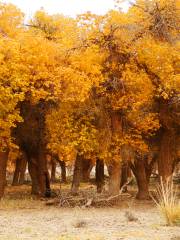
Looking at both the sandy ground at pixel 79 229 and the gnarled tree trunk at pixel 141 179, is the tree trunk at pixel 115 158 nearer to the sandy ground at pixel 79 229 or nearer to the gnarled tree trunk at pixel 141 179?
the gnarled tree trunk at pixel 141 179

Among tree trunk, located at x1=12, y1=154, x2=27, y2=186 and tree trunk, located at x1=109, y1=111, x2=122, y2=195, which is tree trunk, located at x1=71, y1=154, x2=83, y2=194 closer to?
tree trunk, located at x1=109, y1=111, x2=122, y2=195

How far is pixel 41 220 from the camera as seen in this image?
15727 mm

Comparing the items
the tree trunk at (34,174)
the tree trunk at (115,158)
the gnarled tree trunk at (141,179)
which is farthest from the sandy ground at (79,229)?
the tree trunk at (34,174)

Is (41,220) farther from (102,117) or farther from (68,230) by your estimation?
(102,117)

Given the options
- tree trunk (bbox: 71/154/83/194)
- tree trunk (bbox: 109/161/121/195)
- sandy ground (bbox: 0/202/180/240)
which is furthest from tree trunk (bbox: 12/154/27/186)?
sandy ground (bbox: 0/202/180/240)

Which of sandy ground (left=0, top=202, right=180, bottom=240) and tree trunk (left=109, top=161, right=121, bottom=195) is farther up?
tree trunk (left=109, top=161, right=121, bottom=195)

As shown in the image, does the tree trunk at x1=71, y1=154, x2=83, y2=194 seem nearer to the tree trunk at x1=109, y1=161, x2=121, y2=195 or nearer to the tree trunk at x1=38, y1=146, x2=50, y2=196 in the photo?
the tree trunk at x1=109, y1=161, x2=121, y2=195

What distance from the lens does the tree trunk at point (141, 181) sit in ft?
88.5

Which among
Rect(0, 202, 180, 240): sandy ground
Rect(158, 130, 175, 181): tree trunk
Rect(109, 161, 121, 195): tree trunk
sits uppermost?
Rect(158, 130, 175, 181): tree trunk

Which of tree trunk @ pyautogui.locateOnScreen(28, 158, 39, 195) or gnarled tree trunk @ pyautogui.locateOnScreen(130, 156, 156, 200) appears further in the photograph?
tree trunk @ pyautogui.locateOnScreen(28, 158, 39, 195)

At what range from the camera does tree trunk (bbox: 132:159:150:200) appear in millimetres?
26984

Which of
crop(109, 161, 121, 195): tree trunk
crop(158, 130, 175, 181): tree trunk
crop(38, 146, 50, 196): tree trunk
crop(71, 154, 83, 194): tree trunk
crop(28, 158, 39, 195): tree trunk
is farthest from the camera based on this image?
crop(28, 158, 39, 195): tree trunk

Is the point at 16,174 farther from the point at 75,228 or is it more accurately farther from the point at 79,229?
the point at 79,229

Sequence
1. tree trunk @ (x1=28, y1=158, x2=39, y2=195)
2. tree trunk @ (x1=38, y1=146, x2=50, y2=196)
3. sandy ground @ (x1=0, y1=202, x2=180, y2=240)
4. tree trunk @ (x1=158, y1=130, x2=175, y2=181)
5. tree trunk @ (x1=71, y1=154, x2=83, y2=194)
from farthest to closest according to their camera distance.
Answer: tree trunk @ (x1=28, y1=158, x2=39, y2=195)
tree trunk @ (x1=38, y1=146, x2=50, y2=196)
tree trunk @ (x1=158, y1=130, x2=175, y2=181)
tree trunk @ (x1=71, y1=154, x2=83, y2=194)
sandy ground @ (x1=0, y1=202, x2=180, y2=240)
